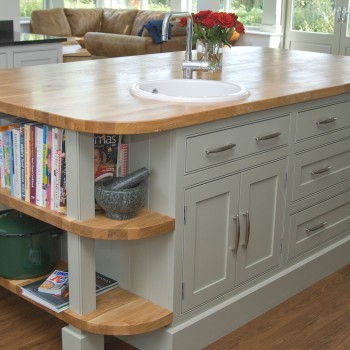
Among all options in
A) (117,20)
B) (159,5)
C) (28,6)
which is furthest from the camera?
(159,5)

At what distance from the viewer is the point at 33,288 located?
2.55 meters

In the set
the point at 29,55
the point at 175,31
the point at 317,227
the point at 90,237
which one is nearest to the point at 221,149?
the point at 90,237

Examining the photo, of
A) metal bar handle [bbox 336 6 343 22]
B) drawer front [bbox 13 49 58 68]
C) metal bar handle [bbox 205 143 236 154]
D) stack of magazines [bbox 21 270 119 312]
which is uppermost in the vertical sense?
metal bar handle [bbox 336 6 343 22]

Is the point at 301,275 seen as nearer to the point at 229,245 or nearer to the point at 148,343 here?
the point at 229,245

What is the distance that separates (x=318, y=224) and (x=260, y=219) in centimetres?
50

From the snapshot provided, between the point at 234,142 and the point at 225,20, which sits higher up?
the point at 225,20

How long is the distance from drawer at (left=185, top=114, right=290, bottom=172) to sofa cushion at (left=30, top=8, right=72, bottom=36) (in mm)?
8163

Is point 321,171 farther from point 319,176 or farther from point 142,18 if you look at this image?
point 142,18

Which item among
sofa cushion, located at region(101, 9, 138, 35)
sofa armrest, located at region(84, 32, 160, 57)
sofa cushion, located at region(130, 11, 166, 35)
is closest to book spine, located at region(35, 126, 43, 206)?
sofa armrest, located at region(84, 32, 160, 57)

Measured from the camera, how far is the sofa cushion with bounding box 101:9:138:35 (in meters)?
10.5

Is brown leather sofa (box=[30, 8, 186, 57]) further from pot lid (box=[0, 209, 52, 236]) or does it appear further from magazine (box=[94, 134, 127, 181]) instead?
magazine (box=[94, 134, 127, 181])

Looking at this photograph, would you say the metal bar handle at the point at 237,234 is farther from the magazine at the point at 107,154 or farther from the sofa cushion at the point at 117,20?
the sofa cushion at the point at 117,20

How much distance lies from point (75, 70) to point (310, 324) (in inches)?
61.6

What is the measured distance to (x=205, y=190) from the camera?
2463mm
